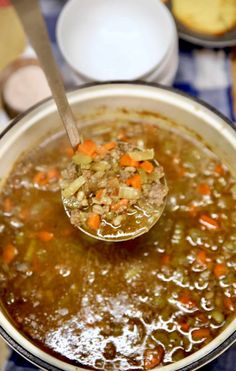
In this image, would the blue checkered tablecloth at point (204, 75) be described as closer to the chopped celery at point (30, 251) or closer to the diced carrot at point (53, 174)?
the diced carrot at point (53, 174)

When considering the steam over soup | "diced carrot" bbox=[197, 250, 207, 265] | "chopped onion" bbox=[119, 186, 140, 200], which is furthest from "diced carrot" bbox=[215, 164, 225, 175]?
"chopped onion" bbox=[119, 186, 140, 200]

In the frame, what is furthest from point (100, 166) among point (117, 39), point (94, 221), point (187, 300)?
point (117, 39)

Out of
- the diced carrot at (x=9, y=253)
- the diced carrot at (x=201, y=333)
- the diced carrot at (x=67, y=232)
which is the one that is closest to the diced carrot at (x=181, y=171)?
the diced carrot at (x=67, y=232)

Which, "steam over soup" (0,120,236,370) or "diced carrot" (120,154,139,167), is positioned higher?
"diced carrot" (120,154,139,167)

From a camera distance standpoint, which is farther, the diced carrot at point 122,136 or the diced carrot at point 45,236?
the diced carrot at point 122,136

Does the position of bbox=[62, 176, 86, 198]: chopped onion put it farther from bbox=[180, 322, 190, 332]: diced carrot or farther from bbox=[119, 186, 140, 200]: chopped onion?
bbox=[180, 322, 190, 332]: diced carrot
